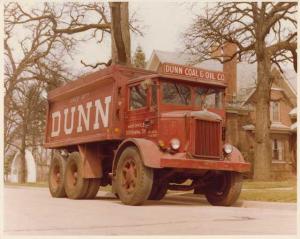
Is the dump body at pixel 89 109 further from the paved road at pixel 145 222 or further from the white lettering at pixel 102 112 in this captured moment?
the paved road at pixel 145 222

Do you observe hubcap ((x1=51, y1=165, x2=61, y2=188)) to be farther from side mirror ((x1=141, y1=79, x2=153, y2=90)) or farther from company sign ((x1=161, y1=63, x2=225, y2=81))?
company sign ((x1=161, y1=63, x2=225, y2=81))

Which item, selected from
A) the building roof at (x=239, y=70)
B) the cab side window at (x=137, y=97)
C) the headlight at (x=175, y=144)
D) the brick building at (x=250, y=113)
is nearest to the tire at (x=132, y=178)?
the headlight at (x=175, y=144)

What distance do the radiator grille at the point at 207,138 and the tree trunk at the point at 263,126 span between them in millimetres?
10857

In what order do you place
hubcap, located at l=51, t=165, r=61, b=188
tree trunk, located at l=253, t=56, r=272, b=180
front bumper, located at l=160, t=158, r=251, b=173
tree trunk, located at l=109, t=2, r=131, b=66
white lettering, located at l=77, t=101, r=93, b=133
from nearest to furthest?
front bumper, located at l=160, t=158, r=251, b=173 → white lettering, located at l=77, t=101, r=93, b=133 → hubcap, located at l=51, t=165, r=61, b=188 → tree trunk, located at l=109, t=2, r=131, b=66 → tree trunk, located at l=253, t=56, r=272, b=180

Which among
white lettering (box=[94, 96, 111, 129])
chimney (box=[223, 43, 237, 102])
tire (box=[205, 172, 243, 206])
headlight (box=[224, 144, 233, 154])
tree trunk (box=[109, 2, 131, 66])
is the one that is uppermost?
chimney (box=[223, 43, 237, 102])

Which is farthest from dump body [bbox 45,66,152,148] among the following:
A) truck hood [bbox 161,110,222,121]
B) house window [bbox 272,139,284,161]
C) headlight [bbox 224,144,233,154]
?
house window [bbox 272,139,284,161]

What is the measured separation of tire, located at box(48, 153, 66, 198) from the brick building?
19188 millimetres

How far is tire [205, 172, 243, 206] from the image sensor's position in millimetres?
12578

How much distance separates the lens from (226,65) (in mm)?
37219

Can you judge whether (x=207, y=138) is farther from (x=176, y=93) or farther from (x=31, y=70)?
(x=31, y=70)

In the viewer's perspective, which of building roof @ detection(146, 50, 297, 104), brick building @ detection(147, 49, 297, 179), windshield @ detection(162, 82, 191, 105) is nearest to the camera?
windshield @ detection(162, 82, 191, 105)

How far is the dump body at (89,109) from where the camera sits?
43.1ft

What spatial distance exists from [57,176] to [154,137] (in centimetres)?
556

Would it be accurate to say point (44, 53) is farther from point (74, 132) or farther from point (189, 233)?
point (189, 233)
